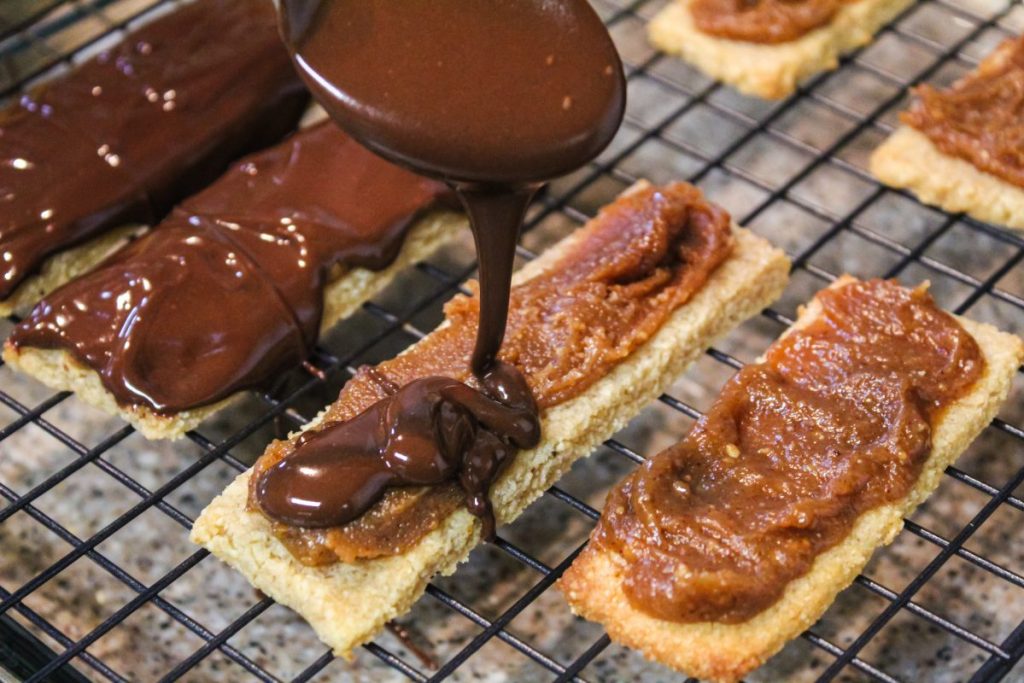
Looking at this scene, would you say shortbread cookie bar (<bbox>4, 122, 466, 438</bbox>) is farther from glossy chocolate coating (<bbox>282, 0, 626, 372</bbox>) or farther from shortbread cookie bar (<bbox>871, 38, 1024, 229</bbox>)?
shortbread cookie bar (<bbox>871, 38, 1024, 229</bbox>)

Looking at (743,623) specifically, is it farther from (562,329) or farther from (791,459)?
(562,329)

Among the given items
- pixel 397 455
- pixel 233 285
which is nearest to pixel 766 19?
pixel 233 285

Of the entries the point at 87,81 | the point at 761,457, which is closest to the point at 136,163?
the point at 87,81

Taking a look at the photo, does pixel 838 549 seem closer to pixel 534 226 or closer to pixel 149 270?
pixel 534 226

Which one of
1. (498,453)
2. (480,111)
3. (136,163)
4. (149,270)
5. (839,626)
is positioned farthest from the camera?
(136,163)

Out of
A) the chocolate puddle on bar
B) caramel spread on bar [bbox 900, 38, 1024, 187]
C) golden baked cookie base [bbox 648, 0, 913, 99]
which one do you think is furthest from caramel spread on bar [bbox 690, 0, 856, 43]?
the chocolate puddle on bar

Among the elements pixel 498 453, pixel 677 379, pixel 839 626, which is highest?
pixel 498 453
